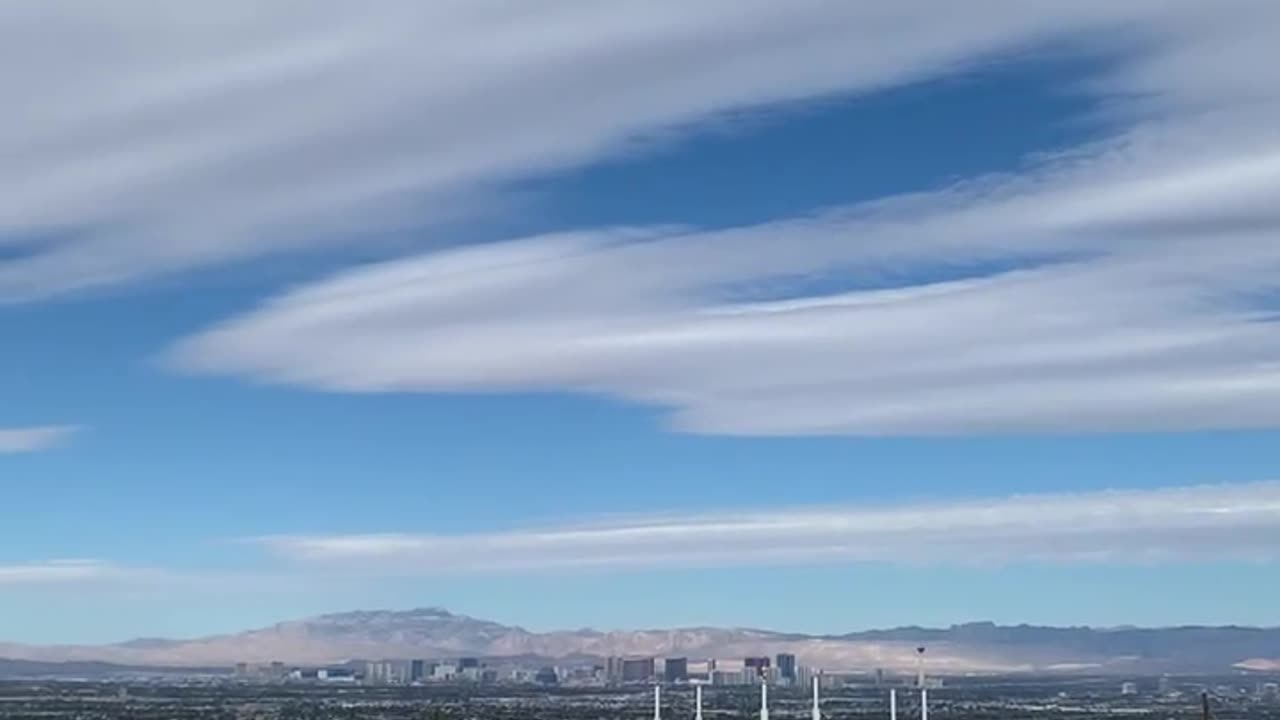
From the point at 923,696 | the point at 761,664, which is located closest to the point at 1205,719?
the point at 923,696

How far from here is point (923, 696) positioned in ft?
562

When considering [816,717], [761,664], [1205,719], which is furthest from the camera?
[761,664]

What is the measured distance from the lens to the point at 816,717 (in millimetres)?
163750

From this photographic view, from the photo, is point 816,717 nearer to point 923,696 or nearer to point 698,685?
point 923,696

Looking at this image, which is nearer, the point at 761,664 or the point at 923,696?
the point at 923,696

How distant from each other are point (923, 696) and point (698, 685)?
27366 millimetres

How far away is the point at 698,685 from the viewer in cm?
19200

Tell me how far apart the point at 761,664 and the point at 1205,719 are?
1929 inches

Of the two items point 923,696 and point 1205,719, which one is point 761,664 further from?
point 1205,719

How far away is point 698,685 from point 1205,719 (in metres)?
59.1

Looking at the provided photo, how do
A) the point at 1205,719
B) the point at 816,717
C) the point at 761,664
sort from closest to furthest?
the point at 1205,719, the point at 816,717, the point at 761,664

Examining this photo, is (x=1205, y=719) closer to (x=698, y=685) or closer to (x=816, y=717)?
(x=816, y=717)

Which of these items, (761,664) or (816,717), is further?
(761,664)

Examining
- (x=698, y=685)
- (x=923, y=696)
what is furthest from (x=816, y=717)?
(x=698, y=685)
